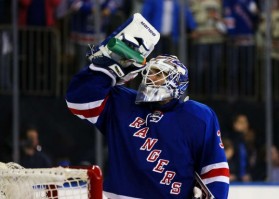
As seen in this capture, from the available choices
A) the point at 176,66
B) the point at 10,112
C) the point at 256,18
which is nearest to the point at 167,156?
the point at 176,66

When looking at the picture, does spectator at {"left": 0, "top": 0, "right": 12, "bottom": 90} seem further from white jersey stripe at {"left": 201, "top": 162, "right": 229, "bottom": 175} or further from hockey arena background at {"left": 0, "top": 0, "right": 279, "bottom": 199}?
white jersey stripe at {"left": 201, "top": 162, "right": 229, "bottom": 175}

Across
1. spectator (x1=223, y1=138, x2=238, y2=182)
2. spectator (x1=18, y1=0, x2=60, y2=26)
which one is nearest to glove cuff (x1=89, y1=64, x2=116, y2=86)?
spectator (x1=223, y1=138, x2=238, y2=182)

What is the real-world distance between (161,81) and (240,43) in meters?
5.68

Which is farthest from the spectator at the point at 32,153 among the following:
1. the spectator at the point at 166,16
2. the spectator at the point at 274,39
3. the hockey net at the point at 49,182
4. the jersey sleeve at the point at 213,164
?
the hockey net at the point at 49,182

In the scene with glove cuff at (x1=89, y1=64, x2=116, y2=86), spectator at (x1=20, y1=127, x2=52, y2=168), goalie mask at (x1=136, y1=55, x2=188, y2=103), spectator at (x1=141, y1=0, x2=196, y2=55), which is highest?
glove cuff at (x1=89, y1=64, x2=116, y2=86)

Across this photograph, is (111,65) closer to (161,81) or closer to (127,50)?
(127,50)

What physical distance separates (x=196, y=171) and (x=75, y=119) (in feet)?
16.5

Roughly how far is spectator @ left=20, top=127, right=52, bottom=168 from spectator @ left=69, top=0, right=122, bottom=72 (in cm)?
99

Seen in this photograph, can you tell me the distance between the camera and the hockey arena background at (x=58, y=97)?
9805 mm

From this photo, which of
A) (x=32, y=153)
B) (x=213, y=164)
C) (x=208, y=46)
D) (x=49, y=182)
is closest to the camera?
(x=49, y=182)

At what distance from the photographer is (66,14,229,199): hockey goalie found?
207 inches

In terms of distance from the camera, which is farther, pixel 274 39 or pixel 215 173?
pixel 274 39

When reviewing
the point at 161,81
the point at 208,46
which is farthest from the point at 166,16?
the point at 161,81

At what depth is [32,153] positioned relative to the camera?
363 inches
